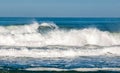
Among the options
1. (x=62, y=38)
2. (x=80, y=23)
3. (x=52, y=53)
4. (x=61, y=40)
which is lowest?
(x=52, y=53)

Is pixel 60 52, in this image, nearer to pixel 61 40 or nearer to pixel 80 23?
pixel 61 40

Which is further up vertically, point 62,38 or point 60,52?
point 62,38

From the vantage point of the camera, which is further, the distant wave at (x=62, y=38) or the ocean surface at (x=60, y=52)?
the distant wave at (x=62, y=38)

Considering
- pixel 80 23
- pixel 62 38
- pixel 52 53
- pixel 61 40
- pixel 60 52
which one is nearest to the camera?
pixel 52 53

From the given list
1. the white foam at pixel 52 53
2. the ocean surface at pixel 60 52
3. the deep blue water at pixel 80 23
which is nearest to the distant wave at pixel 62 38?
the ocean surface at pixel 60 52

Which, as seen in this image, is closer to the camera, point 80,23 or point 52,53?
point 52,53

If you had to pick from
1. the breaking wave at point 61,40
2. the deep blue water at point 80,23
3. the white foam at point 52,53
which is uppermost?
the deep blue water at point 80,23

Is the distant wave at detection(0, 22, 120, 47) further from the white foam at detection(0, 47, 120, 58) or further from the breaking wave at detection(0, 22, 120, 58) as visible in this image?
the white foam at detection(0, 47, 120, 58)

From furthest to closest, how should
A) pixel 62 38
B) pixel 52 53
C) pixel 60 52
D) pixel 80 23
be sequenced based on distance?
pixel 80 23 < pixel 62 38 < pixel 60 52 < pixel 52 53

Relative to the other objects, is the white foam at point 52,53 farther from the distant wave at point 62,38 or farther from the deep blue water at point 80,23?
the deep blue water at point 80,23

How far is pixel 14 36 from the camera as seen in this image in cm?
3928

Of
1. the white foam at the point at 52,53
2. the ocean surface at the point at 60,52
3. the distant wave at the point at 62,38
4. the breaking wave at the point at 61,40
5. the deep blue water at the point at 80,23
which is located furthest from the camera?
the deep blue water at the point at 80,23

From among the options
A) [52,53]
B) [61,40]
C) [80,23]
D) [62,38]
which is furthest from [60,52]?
[80,23]

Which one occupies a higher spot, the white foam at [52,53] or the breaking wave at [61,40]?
the breaking wave at [61,40]
